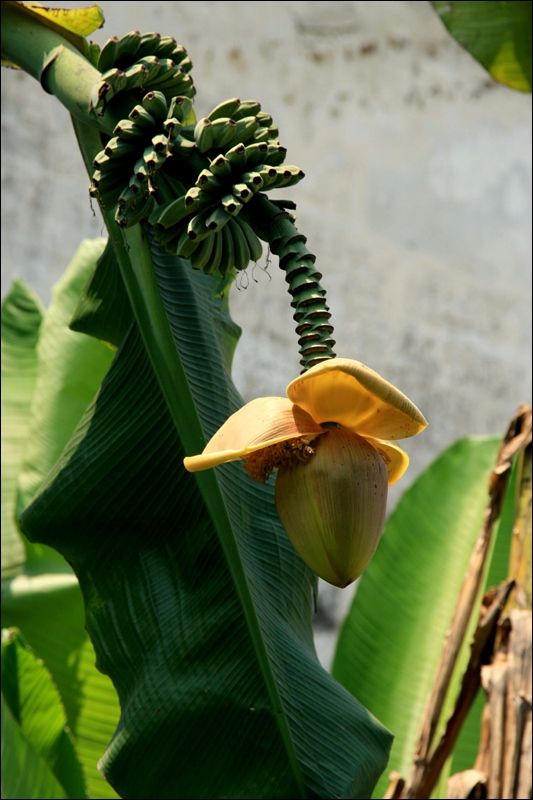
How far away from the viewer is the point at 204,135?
17.0 inches

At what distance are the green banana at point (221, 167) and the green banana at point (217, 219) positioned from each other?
17 millimetres

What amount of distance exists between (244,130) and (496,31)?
96 cm

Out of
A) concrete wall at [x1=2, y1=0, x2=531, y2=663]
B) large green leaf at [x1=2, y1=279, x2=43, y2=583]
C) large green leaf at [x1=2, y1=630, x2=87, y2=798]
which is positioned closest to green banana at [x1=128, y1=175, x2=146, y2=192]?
large green leaf at [x1=2, y1=630, x2=87, y2=798]

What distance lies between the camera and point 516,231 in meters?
2.76

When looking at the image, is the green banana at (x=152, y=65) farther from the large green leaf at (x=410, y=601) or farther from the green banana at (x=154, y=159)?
the large green leaf at (x=410, y=601)

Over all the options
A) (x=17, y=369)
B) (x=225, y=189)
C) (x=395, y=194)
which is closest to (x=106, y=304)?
(x=225, y=189)

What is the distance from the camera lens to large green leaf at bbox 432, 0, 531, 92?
4.08ft

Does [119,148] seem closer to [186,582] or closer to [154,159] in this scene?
[154,159]

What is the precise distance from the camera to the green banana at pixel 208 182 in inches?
15.8

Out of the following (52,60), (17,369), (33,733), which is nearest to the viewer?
(52,60)

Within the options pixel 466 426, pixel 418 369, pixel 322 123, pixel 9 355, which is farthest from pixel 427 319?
pixel 9 355

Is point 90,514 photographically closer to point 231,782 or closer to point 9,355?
point 231,782

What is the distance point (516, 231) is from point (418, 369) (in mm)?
543

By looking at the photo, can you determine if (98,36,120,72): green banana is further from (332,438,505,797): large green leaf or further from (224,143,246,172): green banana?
(332,438,505,797): large green leaf
